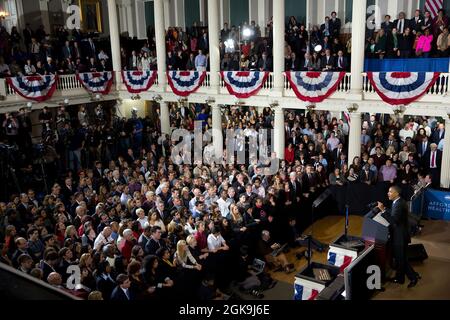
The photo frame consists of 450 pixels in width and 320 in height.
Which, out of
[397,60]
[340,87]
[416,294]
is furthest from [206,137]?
[416,294]

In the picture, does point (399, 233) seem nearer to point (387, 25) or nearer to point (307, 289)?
point (307, 289)

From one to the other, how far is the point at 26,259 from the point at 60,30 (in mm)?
17491

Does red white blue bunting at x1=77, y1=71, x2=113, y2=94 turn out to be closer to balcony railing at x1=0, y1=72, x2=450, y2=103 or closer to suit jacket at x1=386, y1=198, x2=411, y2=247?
balcony railing at x1=0, y1=72, x2=450, y2=103

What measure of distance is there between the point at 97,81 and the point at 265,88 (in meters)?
8.24

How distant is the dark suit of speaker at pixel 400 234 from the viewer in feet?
26.7

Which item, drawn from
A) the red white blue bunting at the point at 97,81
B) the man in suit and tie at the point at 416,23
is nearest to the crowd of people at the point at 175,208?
the red white blue bunting at the point at 97,81

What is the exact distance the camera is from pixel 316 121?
1781cm

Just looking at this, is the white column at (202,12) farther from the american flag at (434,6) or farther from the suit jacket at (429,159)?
the suit jacket at (429,159)

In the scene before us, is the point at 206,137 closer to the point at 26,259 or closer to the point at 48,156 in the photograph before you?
the point at 48,156

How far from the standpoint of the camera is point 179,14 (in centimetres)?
2498

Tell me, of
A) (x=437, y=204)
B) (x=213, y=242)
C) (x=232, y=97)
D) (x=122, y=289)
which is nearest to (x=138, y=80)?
(x=232, y=97)

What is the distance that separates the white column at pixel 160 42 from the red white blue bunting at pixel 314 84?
21.2 feet

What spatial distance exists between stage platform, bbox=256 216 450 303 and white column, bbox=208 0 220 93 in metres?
7.95
